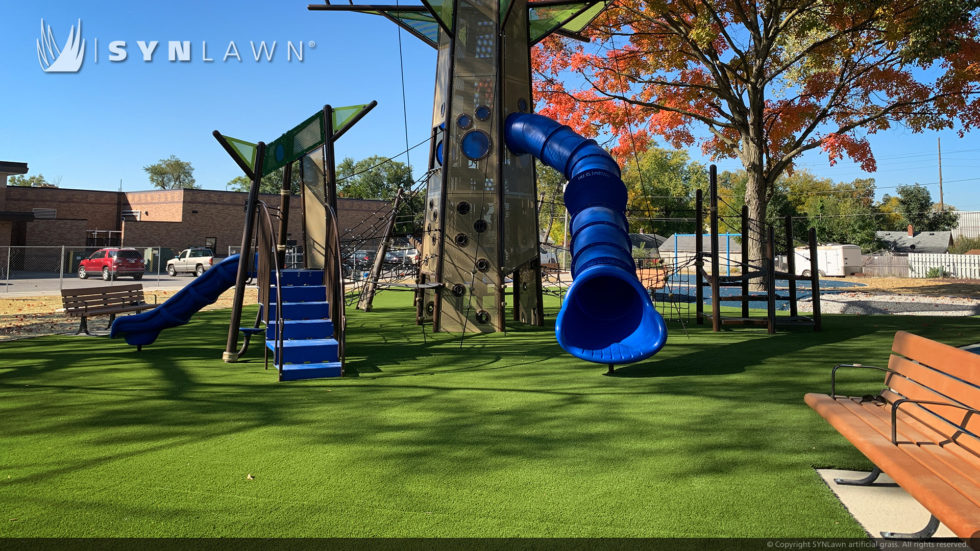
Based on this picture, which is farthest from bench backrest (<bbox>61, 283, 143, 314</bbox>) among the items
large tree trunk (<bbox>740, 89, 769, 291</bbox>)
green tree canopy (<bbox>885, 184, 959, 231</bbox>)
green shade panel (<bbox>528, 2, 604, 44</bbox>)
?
green tree canopy (<bbox>885, 184, 959, 231</bbox>)

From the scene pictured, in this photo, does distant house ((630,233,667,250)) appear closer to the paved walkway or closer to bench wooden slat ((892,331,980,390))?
bench wooden slat ((892,331,980,390))

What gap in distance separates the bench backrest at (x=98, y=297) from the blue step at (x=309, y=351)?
576 cm

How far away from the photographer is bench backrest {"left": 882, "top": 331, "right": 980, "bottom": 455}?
3500 mm

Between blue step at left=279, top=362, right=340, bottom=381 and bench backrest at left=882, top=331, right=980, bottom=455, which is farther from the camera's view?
blue step at left=279, top=362, right=340, bottom=381

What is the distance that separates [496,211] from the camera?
13359mm

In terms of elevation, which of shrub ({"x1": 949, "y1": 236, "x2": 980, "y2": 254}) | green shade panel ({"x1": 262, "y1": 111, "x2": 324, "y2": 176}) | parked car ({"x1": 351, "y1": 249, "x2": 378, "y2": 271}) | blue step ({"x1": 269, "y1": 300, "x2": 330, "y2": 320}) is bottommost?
blue step ({"x1": 269, "y1": 300, "x2": 330, "y2": 320})

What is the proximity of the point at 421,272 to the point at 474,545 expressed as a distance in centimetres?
1096

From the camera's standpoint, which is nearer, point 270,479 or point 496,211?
point 270,479

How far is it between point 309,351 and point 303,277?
2.23 meters

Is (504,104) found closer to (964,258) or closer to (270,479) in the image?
(270,479)

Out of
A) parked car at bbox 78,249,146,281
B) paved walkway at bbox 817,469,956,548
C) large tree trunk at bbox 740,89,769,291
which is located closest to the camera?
paved walkway at bbox 817,469,956,548

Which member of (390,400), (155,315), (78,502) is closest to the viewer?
(78,502)

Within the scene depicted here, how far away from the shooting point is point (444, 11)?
1366 centimetres

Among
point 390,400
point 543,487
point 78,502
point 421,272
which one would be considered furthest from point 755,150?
point 78,502
